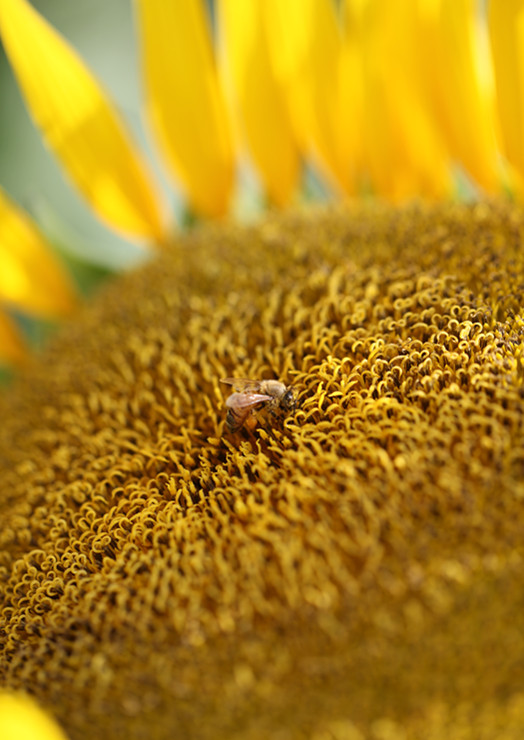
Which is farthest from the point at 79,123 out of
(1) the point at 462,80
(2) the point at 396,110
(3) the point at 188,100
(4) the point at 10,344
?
(1) the point at 462,80

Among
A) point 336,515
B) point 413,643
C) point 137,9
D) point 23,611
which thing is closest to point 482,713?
point 413,643

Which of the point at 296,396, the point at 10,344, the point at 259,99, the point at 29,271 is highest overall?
the point at 259,99

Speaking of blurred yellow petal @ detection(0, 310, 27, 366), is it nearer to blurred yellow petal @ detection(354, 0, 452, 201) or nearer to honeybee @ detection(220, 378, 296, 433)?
blurred yellow petal @ detection(354, 0, 452, 201)

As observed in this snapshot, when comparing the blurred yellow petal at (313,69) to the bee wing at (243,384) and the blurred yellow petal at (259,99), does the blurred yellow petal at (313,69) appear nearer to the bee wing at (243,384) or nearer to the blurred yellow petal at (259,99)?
the blurred yellow petal at (259,99)

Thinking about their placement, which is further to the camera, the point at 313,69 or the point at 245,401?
the point at 313,69

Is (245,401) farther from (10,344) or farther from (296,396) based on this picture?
(10,344)

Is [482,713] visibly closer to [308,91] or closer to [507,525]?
[507,525]

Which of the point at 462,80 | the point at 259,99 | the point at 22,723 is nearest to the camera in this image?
the point at 22,723
